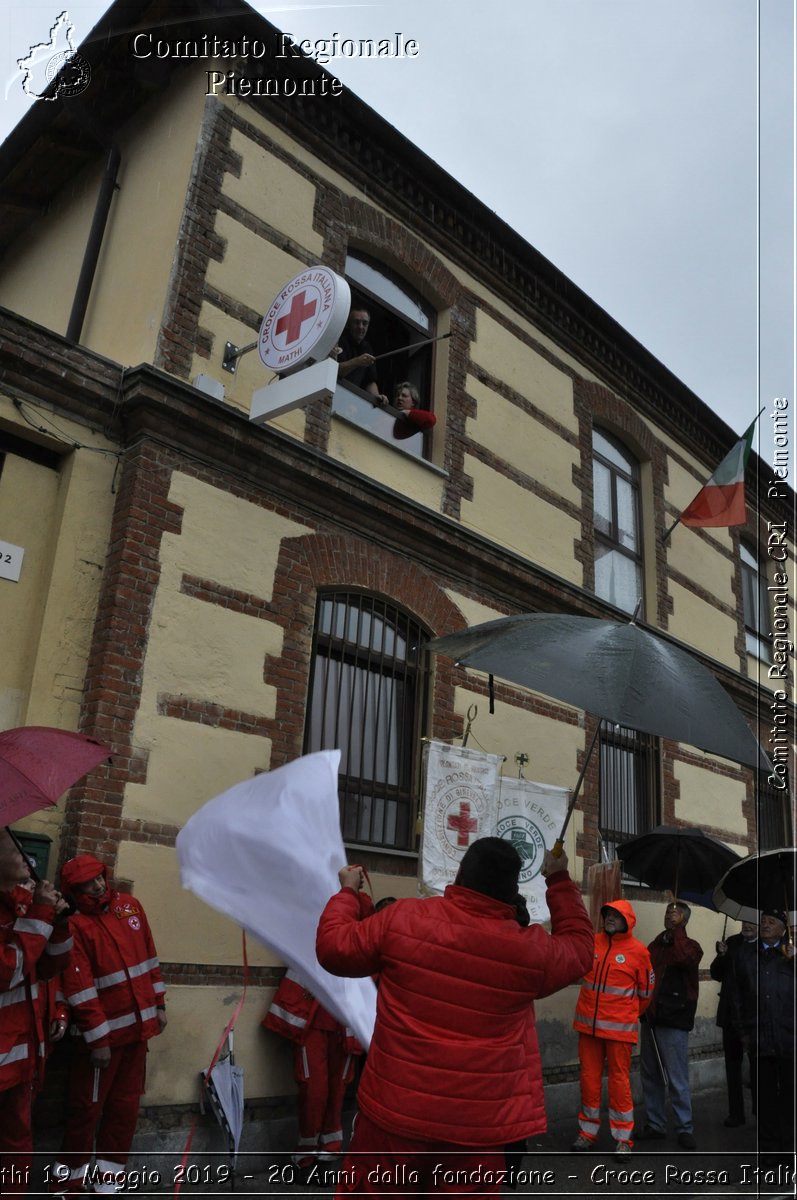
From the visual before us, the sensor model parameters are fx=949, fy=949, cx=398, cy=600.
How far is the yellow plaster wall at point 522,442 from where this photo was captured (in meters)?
10.6

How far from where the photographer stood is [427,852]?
802 cm

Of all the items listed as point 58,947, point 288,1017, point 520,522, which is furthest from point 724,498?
A: point 58,947

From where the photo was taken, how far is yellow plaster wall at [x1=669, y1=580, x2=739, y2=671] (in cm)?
1355

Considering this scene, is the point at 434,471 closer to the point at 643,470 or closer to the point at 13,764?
the point at 643,470

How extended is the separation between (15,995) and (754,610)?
14.0 meters

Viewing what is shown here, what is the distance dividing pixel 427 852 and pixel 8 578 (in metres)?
4.00

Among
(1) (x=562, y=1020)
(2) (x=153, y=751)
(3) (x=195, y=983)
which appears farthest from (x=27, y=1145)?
(1) (x=562, y=1020)

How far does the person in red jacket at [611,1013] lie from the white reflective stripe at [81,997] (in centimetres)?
407

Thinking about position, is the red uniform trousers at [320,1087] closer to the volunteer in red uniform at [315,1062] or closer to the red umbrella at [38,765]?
the volunteer in red uniform at [315,1062]

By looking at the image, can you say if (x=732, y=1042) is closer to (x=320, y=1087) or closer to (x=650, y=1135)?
(x=650, y=1135)

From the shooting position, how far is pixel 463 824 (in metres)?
8.29

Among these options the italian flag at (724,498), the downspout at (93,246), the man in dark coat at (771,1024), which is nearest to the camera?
the man in dark coat at (771,1024)

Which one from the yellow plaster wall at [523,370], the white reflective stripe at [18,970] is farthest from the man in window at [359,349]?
the white reflective stripe at [18,970]

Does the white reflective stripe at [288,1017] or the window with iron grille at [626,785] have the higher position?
the window with iron grille at [626,785]
